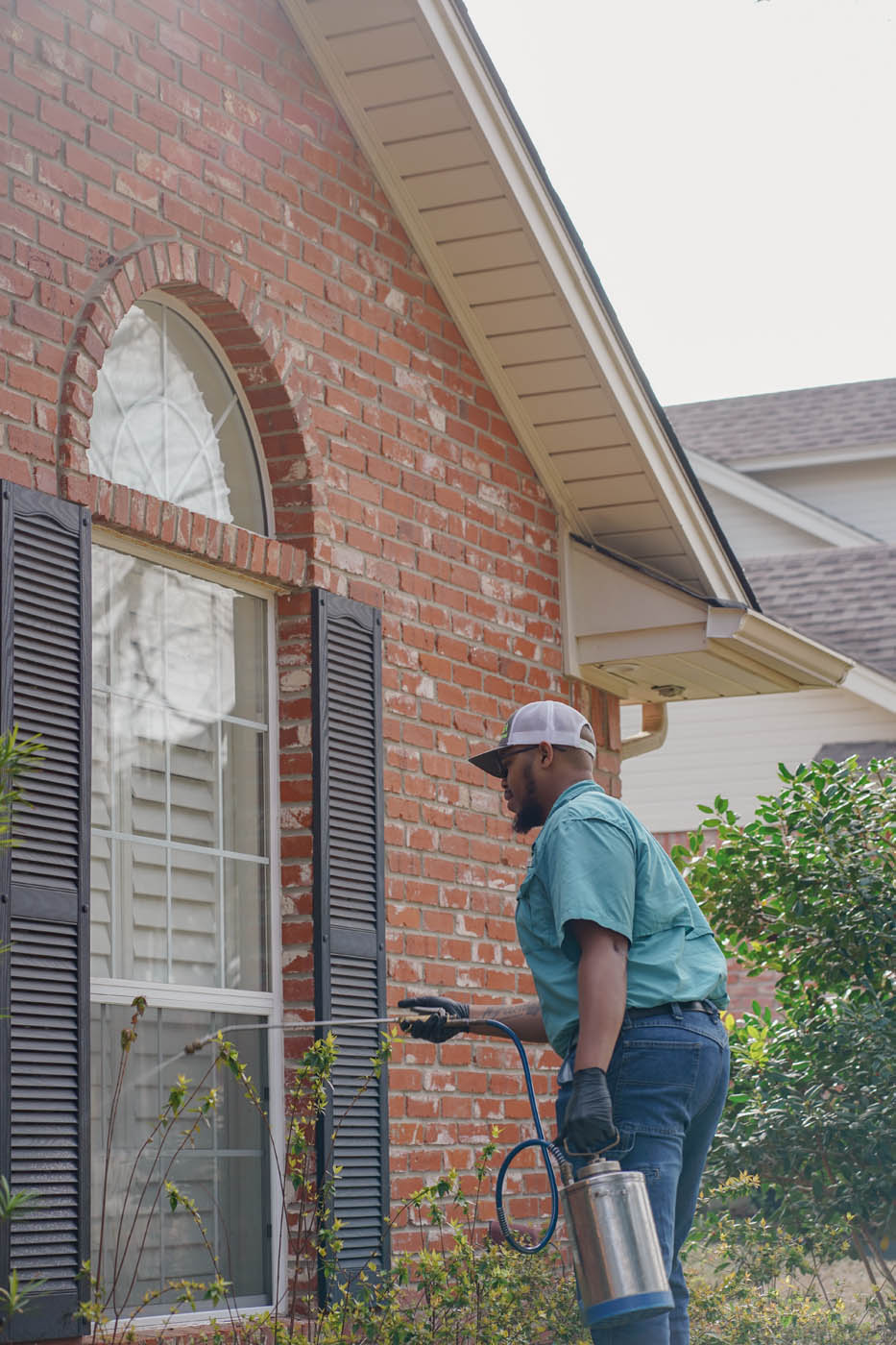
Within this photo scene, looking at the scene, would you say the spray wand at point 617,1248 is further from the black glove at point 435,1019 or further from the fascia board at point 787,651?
the fascia board at point 787,651

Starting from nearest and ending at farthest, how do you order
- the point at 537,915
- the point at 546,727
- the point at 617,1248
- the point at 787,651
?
the point at 617,1248 < the point at 537,915 < the point at 546,727 < the point at 787,651

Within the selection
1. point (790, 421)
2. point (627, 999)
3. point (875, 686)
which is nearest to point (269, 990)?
point (627, 999)

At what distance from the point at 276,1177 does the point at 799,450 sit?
1872cm

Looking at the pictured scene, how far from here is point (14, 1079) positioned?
4.91 meters

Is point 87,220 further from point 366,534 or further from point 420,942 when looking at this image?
point 420,942

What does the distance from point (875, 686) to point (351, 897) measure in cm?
1133

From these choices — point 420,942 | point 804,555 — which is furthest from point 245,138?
point 804,555

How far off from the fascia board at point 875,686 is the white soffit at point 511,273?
8.90 meters

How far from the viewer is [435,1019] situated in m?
5.16

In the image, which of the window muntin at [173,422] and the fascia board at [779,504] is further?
the fascia board at [779,504]

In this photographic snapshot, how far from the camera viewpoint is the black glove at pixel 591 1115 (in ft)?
14.2

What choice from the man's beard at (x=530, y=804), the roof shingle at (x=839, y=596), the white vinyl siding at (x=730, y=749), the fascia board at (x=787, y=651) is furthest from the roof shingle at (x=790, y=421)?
the man's beard at (x=530, y=804)

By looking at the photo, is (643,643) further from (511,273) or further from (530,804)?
(530,804)

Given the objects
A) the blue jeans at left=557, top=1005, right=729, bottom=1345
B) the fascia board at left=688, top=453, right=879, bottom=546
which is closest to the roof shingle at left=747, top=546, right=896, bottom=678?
the fascia board at left=688, top=453, right=879, bottom=546
